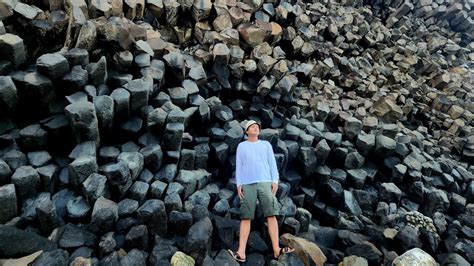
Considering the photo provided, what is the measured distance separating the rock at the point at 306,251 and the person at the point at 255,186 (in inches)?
3.3

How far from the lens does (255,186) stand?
4000 millimetres

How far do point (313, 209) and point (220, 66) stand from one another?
2.43 metres

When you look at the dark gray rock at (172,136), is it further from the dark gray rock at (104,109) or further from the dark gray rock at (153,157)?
the dark gray rock at (104,109)

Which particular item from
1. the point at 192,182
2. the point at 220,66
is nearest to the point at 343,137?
the point at 220,66

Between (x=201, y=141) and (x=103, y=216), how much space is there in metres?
1.61

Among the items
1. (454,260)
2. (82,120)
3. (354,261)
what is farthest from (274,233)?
(82,120)

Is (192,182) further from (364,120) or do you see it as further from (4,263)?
(364,120)

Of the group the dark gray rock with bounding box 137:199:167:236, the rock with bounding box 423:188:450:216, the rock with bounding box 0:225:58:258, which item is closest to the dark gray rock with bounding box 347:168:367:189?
the rock with bounding box 423:188:450:216

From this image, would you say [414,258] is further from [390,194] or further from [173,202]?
[173,202]

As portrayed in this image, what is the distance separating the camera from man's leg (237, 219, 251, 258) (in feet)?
12.4

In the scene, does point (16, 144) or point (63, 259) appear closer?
point (63, 259)

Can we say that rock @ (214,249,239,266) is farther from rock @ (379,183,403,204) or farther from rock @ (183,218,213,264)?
rock @ (379,183,403,204)

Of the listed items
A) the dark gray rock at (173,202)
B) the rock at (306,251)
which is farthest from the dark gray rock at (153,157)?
the rock at (306,251)

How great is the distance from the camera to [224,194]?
4453 millimetres
